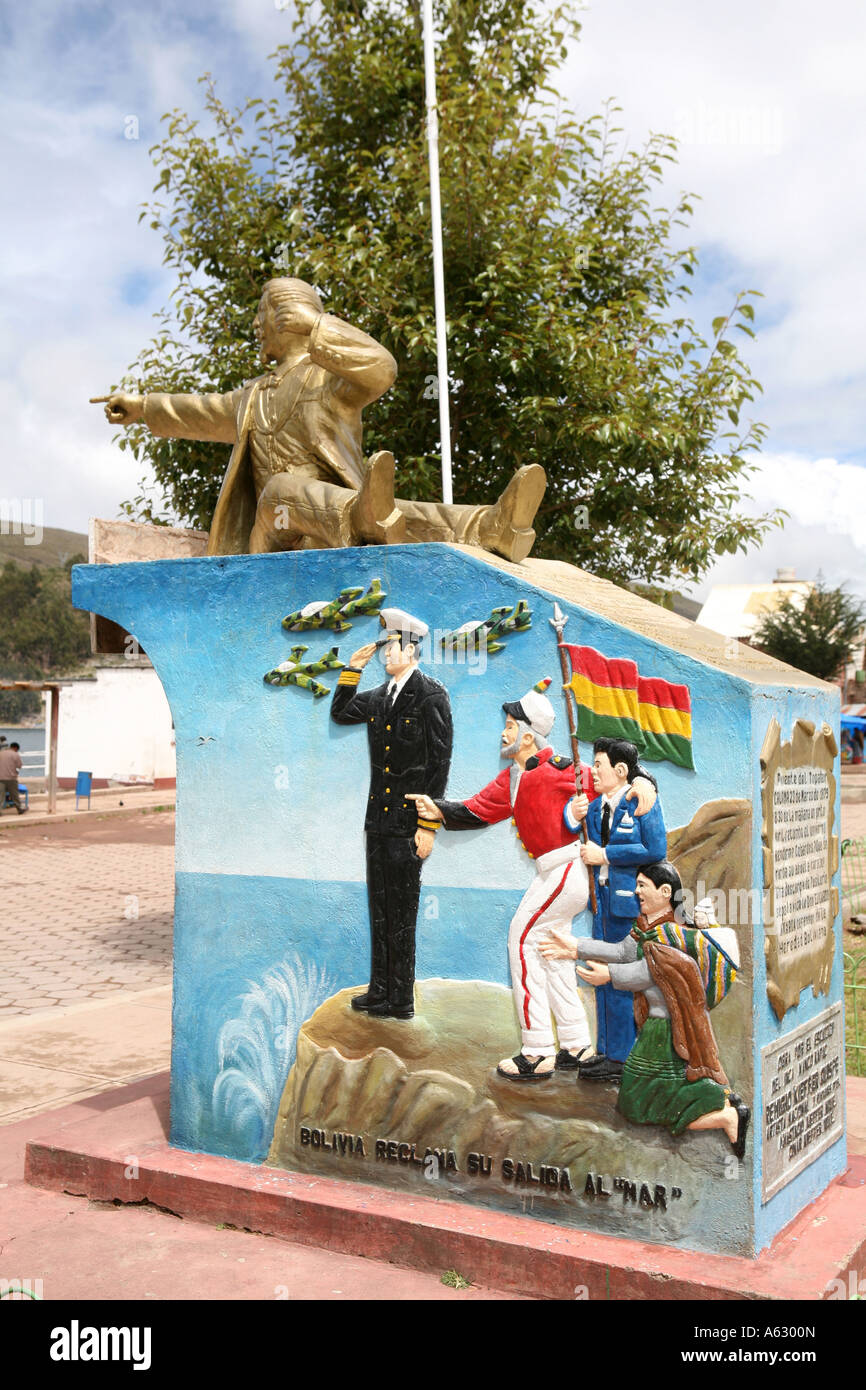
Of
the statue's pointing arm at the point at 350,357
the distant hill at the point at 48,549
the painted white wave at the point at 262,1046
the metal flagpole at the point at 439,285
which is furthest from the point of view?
the distant hill at the point at 48,549

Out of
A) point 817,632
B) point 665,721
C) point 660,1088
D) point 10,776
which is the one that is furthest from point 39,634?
point 660,1088

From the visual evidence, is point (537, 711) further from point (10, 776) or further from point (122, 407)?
point (10, 776)

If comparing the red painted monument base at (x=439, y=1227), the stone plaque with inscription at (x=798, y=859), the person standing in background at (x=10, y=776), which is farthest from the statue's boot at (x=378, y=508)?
the person standing in background at (x=10, y=776)

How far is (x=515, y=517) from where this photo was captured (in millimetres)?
4297

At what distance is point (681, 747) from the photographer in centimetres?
359

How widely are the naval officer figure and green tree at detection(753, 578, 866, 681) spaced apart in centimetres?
3260

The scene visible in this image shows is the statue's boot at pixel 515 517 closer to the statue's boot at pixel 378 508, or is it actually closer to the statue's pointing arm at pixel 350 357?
the statue's boot at pixel 378 508

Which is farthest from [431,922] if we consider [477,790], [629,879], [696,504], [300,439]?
[696,504]

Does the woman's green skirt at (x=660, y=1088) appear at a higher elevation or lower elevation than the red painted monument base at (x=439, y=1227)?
higher

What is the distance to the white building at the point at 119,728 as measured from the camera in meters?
29.4

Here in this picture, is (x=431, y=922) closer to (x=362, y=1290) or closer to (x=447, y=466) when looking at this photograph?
(x=362, y=1290)

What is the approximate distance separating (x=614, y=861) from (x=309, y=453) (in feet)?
7.13

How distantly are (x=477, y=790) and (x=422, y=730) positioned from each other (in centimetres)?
29

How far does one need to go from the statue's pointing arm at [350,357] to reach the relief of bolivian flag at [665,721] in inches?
72.3
